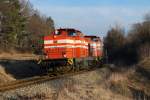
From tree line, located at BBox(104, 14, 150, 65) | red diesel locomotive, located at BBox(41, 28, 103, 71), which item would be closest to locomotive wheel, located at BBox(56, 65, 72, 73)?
red diesel locomotive, located at BBox(41, 28, 103, 71)

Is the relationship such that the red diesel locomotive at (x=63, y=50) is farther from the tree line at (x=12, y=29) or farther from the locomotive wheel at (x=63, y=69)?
the tree line at (x=12, y=29)

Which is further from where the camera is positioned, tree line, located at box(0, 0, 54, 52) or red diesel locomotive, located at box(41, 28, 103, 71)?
tree line, located at box(0, 0, 54, 52)

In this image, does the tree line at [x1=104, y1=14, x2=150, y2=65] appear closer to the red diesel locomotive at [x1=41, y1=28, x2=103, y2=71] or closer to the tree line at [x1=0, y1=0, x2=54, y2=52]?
the tree line at [x1=0, y1=0, x2=54, y2=52]

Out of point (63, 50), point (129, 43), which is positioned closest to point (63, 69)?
point (63, 50)

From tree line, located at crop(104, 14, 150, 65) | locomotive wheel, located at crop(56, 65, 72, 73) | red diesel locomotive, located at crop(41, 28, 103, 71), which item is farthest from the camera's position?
tree line, located at crop(104, 14, 150, 65)

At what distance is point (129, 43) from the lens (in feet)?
246

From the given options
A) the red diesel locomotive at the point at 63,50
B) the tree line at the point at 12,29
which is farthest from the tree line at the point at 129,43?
the red diesel locomotive at the point at 63,50

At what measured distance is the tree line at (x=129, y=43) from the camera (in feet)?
203

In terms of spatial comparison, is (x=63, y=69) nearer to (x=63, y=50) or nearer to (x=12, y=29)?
(x=63, y=50)

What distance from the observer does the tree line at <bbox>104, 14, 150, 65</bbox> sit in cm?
6181

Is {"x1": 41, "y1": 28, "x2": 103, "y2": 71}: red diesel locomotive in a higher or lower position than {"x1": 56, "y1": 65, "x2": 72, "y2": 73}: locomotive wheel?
higher

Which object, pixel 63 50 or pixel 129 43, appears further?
pixel 129 43

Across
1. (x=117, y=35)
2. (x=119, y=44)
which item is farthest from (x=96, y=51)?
(x=117, y=35)

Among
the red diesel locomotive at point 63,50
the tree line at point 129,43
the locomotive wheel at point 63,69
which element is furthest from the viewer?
the tree line at point 129,43
